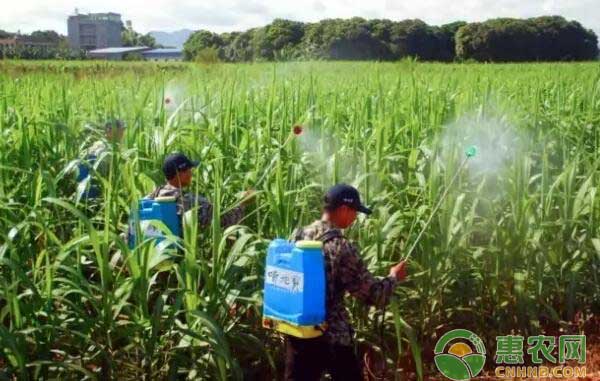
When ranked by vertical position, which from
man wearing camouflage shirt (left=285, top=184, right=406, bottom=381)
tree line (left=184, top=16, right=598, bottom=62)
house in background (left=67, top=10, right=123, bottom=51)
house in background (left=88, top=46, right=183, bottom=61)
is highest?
house in background (left=67, top=10, right=123, bottom=51)


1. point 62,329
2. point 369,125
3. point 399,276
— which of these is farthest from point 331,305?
point 369,125

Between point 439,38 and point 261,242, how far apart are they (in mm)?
40935

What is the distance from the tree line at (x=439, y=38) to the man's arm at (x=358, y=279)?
3146cm

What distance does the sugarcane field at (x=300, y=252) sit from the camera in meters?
2.29

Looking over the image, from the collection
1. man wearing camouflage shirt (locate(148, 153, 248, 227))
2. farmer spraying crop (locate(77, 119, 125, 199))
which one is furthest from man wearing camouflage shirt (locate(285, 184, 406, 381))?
farmer spraying crop (locate(77, 119, 125, 199))

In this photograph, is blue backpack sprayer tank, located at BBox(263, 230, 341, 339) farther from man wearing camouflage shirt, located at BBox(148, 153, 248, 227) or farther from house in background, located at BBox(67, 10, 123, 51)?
house in background, located at BBox(67, 10, 123, 51)

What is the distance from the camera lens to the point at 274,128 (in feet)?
13.3

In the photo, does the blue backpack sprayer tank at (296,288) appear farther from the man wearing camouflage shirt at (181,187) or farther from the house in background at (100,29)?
the house in background at (100,29)

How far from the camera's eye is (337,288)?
2.34 m

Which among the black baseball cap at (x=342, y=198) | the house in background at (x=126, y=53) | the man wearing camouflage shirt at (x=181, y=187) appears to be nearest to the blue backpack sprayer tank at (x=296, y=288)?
the black baseball cap at (x=342, y=198)

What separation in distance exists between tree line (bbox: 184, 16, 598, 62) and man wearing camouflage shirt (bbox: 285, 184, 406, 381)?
1236 inches

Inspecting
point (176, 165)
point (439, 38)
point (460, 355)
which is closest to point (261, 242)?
point (176, 165)

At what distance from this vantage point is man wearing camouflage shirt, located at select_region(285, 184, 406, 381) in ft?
7.52

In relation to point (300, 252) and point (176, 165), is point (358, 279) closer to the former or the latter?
point (300, 252)
